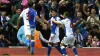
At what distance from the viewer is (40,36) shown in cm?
1602

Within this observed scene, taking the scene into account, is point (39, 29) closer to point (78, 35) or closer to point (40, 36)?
point (40, 36)

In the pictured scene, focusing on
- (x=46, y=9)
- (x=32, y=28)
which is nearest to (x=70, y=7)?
(x=46, y=9)

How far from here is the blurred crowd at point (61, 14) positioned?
53.1ft

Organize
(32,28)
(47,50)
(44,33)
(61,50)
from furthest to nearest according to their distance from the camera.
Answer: (44,33)
(47,50)
(61,50)
(32,28)

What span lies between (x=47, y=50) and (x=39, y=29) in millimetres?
1445

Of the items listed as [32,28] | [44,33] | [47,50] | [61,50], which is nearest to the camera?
[32,28]

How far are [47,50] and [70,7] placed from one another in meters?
2.45

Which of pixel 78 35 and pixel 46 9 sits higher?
pixel 46 9

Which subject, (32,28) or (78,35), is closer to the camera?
(32,28)

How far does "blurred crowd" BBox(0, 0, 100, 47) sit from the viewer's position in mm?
16172

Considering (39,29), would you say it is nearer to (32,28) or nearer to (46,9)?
(46,9)

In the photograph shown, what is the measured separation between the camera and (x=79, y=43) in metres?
16.0

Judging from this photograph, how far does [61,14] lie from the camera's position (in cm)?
1662

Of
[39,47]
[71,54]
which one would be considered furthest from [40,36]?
[71,54]
